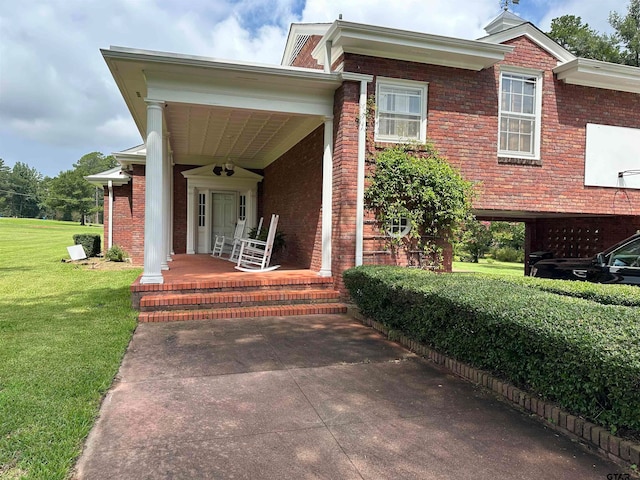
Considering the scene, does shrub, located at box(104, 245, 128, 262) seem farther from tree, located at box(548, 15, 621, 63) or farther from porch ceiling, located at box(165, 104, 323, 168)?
tree, located at box(548, 15, 621, 63)

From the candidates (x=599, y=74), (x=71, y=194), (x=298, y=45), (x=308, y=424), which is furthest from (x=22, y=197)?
(x=308, y=424)

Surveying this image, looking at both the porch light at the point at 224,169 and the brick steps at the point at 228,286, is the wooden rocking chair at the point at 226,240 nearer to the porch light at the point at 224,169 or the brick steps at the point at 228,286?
the porch light at the point at 224,169

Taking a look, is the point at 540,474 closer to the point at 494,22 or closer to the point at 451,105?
the point at 451,105

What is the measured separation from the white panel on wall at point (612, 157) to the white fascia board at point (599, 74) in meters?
0.83

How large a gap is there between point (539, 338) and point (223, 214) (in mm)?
11413

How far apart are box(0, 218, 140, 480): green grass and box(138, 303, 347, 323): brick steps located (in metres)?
0.36

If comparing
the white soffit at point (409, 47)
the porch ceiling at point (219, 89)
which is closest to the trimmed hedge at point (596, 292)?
the white soffit at point (409, 47)

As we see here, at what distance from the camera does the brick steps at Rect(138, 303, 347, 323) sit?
5.95m

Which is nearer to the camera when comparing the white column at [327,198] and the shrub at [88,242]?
the white column at [327,198]

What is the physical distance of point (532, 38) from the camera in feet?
27.0

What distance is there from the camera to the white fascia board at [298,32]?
888 centimetres

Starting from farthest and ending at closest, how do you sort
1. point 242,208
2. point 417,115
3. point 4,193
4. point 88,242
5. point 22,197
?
point 22,197, point 4,193, point 88,242, point 242,208, point 417,115

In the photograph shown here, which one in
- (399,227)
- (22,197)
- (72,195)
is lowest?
(399,227)

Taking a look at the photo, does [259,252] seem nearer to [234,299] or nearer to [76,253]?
[234,299]
